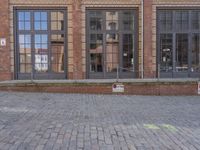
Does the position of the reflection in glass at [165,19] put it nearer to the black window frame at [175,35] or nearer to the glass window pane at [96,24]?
the black window frame at [175,35]

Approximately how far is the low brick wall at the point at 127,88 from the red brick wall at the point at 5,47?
373 cm

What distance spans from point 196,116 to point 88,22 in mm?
11464

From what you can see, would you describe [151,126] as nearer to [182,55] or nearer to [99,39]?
[99,39]

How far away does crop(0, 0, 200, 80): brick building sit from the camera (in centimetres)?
2116

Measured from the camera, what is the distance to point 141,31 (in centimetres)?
2136

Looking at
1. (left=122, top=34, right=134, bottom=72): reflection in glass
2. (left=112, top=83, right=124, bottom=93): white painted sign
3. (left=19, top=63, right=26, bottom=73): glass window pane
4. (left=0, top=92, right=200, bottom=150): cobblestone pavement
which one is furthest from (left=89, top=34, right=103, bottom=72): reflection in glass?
(left=0, top=92, right=200, bottom=150): cobblestone pavement

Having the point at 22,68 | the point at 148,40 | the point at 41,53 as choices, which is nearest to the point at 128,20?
the point at 148,40

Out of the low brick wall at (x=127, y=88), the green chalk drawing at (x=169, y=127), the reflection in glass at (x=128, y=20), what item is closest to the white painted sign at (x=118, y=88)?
the low brick wall at (x=127, y=88)

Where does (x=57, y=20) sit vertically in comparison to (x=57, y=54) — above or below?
above

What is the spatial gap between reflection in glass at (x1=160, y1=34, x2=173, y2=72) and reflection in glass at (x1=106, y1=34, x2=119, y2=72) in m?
2.53

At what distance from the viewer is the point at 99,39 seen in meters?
21.6

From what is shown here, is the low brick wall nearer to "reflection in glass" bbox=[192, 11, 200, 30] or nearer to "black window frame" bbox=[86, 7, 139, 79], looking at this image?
"black window frame" bbox=[86, 7, 139, 79]

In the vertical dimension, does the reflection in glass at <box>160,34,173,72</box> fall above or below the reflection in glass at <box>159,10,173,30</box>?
below

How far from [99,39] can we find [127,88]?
16.6ft
